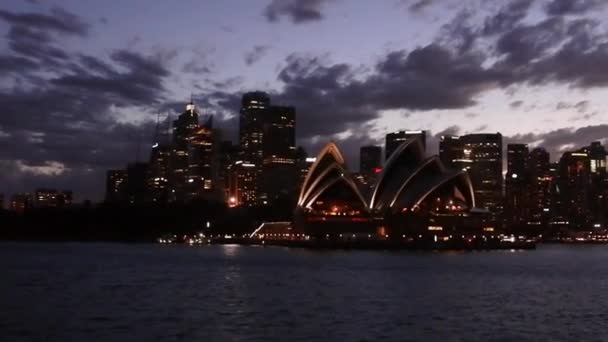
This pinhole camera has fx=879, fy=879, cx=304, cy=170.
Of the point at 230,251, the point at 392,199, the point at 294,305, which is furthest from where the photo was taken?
the point at 392,199

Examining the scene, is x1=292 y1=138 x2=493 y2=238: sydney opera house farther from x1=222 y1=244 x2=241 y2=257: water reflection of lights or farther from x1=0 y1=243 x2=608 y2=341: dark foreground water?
x1=0 y1=243 x2=608 y2=341: dark foreground water

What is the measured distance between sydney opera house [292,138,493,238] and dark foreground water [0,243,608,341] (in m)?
44.6

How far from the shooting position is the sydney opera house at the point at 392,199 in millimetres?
100062

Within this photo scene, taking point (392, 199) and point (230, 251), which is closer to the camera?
point (230, 251)

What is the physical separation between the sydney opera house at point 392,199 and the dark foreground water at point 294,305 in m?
44.6

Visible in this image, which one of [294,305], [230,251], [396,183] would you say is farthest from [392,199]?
→ [294,305]

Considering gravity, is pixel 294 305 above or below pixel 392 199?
below

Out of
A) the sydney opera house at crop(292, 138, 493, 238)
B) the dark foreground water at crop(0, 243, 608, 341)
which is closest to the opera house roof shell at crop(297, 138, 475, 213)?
the sydney opera house at crop(292, 138, 493, 238)

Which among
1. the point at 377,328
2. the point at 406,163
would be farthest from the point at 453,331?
the point at 406,163

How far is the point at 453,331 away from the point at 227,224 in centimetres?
11347

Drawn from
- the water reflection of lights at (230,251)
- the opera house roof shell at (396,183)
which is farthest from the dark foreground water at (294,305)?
the opera house roof shell at (396,183)

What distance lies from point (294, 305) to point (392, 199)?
69.8 meters

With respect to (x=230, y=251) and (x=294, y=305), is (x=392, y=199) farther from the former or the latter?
(x=294, y=305)

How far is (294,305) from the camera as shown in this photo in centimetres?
3353
